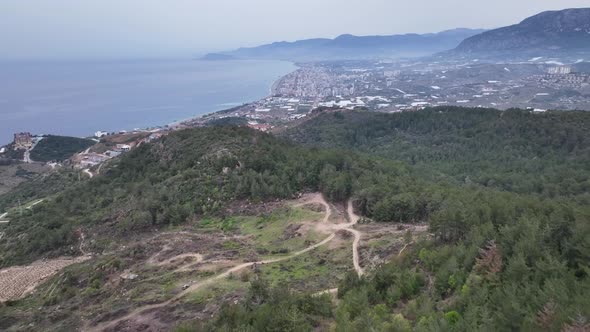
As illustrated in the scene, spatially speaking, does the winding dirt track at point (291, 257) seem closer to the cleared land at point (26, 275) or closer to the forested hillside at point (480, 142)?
A: the cleared land at point (26, 275)

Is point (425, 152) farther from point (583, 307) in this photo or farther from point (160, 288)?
point (583, 307)

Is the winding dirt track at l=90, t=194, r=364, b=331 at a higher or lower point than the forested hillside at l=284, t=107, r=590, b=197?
higher

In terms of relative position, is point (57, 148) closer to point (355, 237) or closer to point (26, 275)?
point (26, 275)

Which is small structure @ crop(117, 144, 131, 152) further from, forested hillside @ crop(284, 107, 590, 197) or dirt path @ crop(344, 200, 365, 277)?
dirt path @ crop(344, 200, 365, 277)

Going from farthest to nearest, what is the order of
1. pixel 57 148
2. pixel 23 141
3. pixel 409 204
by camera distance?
pixel 23 141, pixel 57 148, pixel 409 204

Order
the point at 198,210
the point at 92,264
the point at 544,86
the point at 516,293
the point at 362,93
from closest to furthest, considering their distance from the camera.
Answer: the point at 516,293
the point at 92,264
the point at 198,210
the point at 544,86
the point at 362,93

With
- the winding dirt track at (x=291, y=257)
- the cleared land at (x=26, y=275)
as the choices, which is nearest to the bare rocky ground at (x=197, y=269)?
the winding dirt track at (x=291, y=257)

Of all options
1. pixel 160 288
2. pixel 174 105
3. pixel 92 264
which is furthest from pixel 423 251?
pixel 174 105

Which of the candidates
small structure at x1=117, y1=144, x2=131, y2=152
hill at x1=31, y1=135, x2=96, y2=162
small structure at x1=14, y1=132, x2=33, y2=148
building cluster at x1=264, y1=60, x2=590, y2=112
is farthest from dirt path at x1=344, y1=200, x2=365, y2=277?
small structure at x1=14, y1=132, x2=33, y2=148

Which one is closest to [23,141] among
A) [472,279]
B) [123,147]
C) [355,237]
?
[123,147]
